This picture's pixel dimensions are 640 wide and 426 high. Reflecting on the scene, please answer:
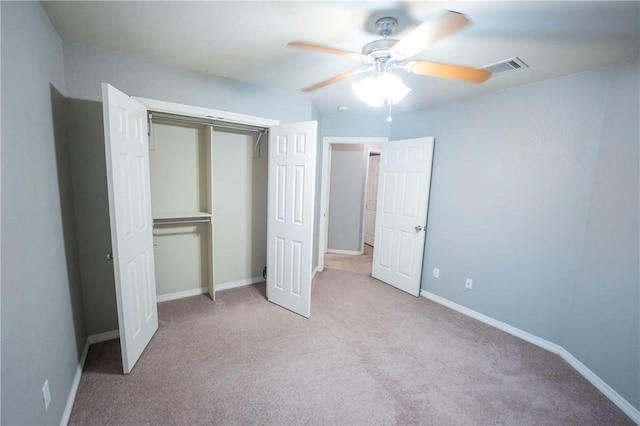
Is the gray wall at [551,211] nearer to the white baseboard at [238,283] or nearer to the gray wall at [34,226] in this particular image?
the white baseboard at [238,283]

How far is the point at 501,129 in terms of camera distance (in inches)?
104

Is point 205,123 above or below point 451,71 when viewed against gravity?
below

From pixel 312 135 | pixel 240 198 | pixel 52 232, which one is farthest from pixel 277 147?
pixel 52 232

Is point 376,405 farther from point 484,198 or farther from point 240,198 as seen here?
point 240,198

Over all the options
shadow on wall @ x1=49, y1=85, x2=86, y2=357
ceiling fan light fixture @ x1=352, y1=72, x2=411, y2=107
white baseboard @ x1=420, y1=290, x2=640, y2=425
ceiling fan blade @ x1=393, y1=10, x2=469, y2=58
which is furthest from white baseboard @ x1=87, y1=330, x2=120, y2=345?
white baseboard @ x1=420, y1=290, x2=640, y2=425

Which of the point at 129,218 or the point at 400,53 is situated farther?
the point at 129,218

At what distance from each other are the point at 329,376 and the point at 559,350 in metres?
2.09

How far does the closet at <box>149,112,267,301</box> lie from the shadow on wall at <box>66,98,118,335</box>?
0.49 meters

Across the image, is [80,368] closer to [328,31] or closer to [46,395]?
[46,395]

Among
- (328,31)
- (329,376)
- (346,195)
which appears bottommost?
(329,376)

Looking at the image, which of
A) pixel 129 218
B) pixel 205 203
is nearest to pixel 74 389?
pixel 129 218

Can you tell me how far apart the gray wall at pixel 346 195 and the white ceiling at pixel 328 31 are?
2716 mm

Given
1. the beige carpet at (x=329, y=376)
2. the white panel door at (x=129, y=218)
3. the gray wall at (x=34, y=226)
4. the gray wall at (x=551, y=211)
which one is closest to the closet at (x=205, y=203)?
the beige carpet at (x=329, y=376)

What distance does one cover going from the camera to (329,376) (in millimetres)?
1947
